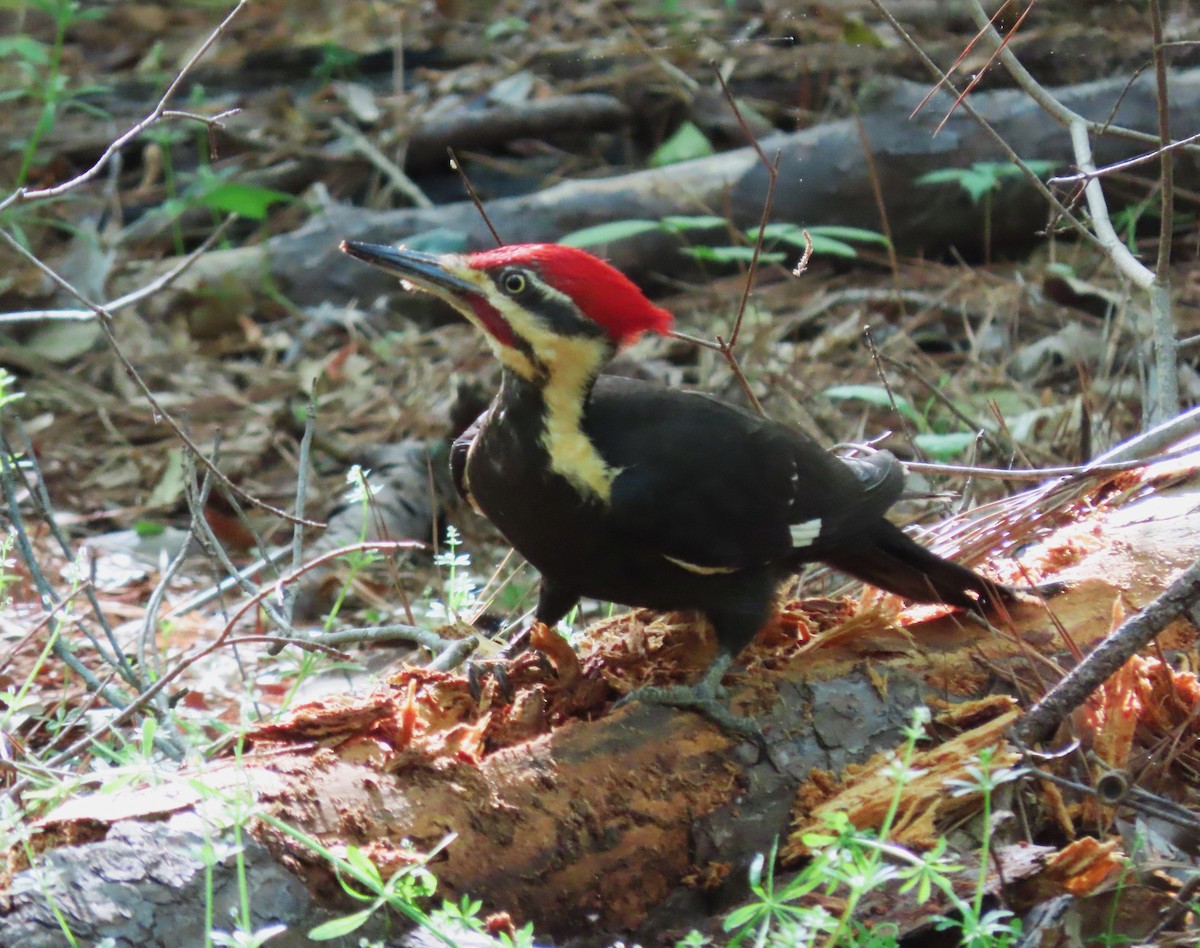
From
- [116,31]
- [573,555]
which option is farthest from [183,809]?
[116,31]

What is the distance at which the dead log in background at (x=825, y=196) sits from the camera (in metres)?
5.61

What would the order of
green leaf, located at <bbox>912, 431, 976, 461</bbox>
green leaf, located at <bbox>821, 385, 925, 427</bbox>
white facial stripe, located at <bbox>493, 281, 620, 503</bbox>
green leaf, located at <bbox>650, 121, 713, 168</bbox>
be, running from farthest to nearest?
green leaf, located at <bbox>650, 121, 713, 168</bbox> < green leaf, located at <bbox>821, 385, 925, 427</bbox> < green leaf, located at <bbox>912, 431, 976, 461</bbox> < white facial stripe, located at <bbox>493, 281, 620, 503</bbox>

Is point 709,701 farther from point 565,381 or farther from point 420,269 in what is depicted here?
point 420,269

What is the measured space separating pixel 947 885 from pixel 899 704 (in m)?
0.82

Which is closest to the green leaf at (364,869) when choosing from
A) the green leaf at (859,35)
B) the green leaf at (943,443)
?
the green leaf at (943,443)

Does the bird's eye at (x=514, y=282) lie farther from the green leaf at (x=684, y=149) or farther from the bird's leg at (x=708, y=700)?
the green leaf at (x=684, y=149)

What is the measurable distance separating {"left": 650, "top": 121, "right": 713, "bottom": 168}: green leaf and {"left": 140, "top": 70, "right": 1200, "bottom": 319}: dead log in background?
0.53ft

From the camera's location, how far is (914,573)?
271 centimetres

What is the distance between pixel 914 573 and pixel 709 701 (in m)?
0.64

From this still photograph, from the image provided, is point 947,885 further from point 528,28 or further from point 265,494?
point 528,28

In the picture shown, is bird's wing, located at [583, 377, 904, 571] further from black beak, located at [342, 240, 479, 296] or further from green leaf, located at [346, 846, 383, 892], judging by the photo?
green leaf, located at [346, 846, 383, 892]

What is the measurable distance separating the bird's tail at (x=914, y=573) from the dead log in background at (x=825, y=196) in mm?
2985

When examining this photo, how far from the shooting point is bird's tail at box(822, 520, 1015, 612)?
103 inches

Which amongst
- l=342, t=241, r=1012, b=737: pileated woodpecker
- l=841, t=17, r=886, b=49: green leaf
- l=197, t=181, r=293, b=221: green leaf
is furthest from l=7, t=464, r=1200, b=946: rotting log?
l=841, t=17, r=886, b=49: green leaf
